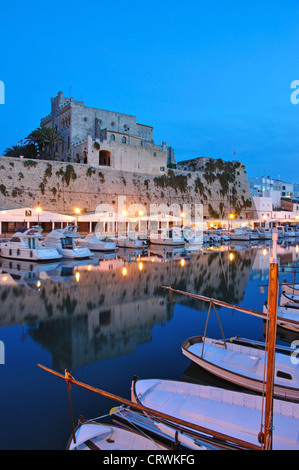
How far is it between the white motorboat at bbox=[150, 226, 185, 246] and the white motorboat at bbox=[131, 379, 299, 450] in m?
24.1

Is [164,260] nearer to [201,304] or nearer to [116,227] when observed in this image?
[201,304]

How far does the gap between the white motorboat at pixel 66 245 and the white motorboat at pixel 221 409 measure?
15694 mm

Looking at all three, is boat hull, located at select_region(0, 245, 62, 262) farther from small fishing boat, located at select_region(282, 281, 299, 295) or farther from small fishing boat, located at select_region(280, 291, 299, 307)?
small fishing boat, located at select_region(280, 291, 299, 307)

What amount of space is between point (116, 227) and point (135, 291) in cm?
2060

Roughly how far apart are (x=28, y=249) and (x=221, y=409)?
16.5 m

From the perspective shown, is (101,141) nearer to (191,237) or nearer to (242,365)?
(191,237)

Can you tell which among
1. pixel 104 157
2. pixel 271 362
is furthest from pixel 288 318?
pixel 104 157

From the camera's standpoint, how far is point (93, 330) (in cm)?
835

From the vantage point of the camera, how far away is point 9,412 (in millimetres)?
4809

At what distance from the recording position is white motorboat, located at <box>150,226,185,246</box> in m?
28.8

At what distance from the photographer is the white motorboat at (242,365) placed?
5.06 m

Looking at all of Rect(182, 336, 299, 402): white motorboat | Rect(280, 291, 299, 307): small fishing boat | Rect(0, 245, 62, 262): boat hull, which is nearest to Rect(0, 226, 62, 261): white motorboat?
Rect(0, 245, 62, 262): boat hull

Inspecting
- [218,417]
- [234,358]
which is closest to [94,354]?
[234,358]
